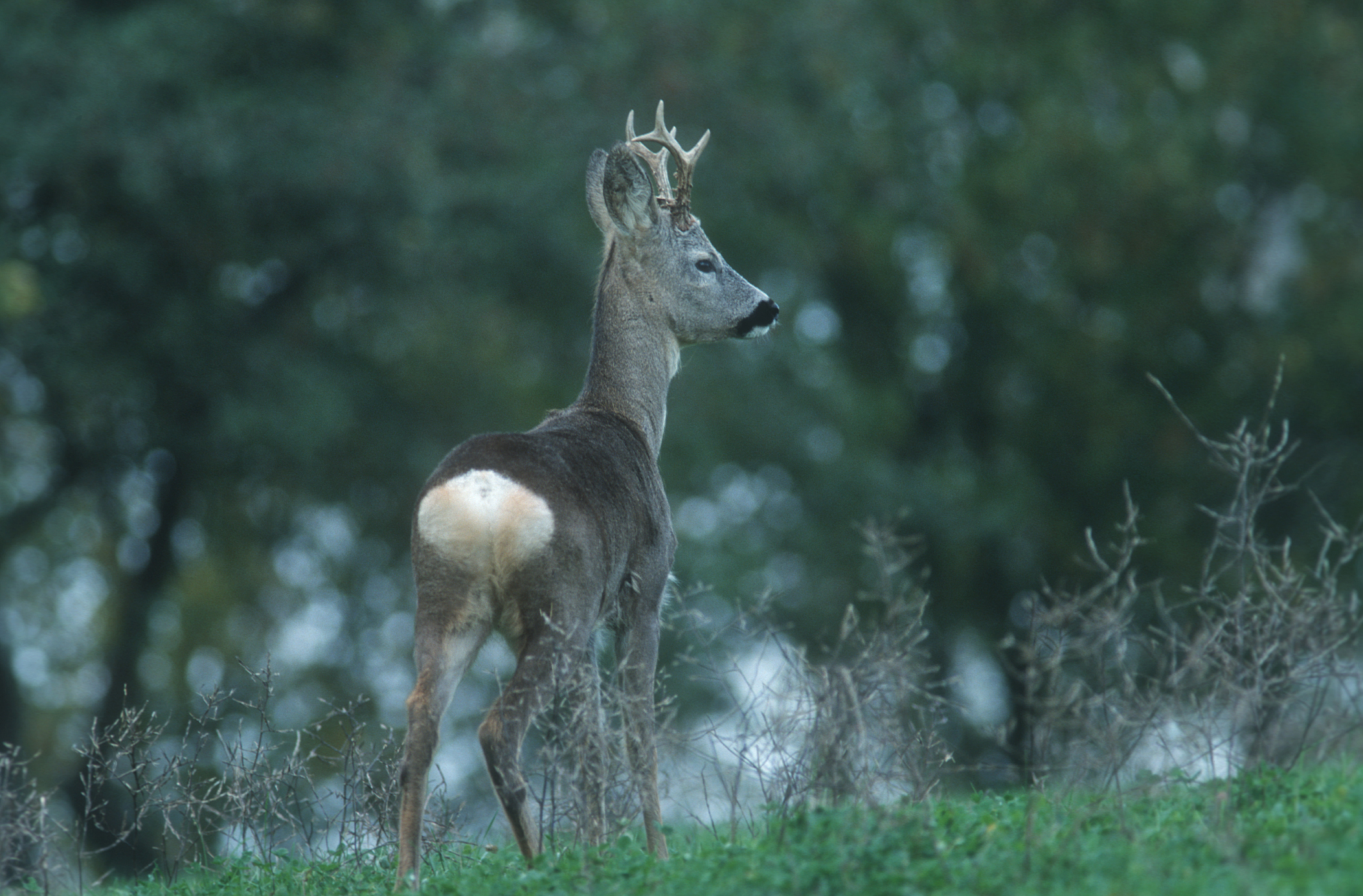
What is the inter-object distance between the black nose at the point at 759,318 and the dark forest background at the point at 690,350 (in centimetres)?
710

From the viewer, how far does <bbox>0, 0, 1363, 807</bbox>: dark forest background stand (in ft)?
53.3

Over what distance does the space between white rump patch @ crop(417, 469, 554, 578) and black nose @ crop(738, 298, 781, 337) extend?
9.20 ft

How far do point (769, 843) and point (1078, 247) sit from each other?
55.1 feet

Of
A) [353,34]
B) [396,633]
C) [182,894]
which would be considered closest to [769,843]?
[182,894]

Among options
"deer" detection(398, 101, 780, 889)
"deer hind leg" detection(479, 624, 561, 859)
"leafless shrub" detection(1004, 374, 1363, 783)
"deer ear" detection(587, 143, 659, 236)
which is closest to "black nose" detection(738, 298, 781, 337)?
"deer ear" detection(587, 143, 659, 236)

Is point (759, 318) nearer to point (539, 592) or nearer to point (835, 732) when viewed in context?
point (539, 592)

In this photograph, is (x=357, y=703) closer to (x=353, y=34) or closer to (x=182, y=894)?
(x=182, y=894)

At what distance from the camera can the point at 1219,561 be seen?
1939 cm

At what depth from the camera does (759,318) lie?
8625 millimetres

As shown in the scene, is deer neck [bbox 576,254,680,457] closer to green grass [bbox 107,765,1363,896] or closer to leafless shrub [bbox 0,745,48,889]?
green grass [bbox 107,765,1363,896]

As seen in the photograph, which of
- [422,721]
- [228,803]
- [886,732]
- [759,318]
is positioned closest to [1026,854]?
[886,732]

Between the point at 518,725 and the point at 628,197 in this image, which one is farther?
the point at 628,197

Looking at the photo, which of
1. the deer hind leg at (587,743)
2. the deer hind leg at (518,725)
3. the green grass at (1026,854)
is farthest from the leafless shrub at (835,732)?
the deer hind leg at (518,725)

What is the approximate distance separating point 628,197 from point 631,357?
0.89m
